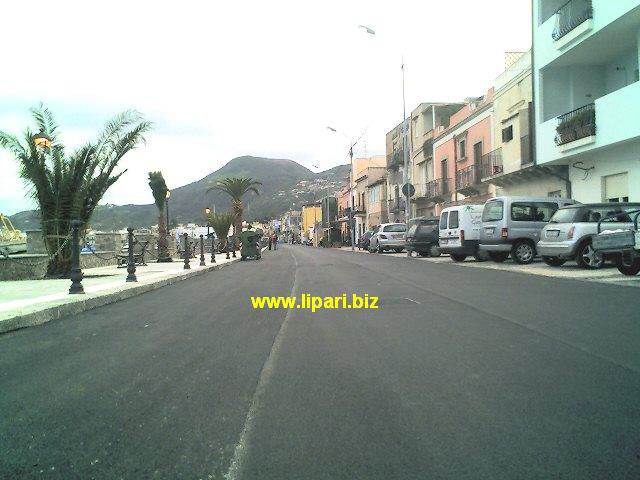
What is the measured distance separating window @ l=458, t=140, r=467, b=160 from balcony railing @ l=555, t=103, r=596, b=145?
42.3 ft

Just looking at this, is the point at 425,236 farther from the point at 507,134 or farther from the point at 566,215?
the point at 566,215

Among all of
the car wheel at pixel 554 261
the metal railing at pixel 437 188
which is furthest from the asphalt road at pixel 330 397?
the metal railing at pixel 437 188

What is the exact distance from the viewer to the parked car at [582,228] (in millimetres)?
13500

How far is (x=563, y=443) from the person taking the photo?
3.00 m

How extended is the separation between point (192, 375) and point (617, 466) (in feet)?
10.1

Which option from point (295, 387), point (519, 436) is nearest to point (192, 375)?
point (295, 387)

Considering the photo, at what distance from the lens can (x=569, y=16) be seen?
67.5ft

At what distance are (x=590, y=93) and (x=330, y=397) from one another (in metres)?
22.3

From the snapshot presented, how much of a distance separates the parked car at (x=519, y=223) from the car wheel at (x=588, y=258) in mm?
3044

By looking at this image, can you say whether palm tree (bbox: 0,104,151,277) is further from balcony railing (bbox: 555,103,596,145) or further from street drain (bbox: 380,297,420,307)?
balcony railing (bbox: 555,103,596,145)

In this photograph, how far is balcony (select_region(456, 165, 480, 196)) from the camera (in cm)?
3130

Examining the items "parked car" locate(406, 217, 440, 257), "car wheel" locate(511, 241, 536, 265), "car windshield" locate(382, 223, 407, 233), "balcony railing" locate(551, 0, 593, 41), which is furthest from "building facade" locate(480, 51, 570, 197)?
"car wheel" locate(511, 241, 536, 265)

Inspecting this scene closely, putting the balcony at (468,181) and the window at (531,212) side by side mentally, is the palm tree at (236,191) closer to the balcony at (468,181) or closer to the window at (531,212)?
the balcony at (468,181)

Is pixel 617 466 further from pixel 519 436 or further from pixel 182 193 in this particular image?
pixel 182 193
